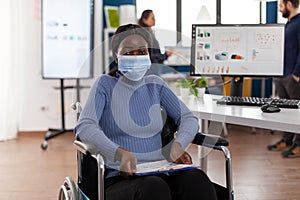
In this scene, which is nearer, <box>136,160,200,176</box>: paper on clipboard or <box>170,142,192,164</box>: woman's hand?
<box>136,160,200,176</box>: paper on clipboard

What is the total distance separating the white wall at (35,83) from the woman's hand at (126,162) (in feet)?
11.4

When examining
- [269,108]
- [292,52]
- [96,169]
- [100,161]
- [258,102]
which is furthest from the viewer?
[292,52]

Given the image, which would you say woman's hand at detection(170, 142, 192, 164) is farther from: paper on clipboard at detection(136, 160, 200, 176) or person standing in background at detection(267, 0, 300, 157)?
person standing in background at detection(267, 0, 300, 157)

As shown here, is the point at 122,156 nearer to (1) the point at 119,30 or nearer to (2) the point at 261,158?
(1) the point at 119,30

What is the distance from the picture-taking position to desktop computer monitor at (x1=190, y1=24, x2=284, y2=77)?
3129mm

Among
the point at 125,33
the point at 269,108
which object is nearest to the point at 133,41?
the point at 125,33

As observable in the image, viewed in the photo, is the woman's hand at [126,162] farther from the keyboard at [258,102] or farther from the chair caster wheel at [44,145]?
the chair caster wheel at [44,145]

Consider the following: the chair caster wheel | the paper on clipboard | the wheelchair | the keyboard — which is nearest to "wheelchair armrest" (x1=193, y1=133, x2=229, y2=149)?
the wheelchair

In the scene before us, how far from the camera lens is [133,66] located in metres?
2.39

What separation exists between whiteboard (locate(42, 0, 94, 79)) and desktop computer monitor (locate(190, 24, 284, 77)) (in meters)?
2.35

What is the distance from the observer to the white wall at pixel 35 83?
18.3 ft

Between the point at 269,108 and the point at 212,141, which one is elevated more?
the point at 269,108

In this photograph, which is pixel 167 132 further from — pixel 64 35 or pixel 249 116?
pixel 64 35

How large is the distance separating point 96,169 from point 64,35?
335 centimetres
